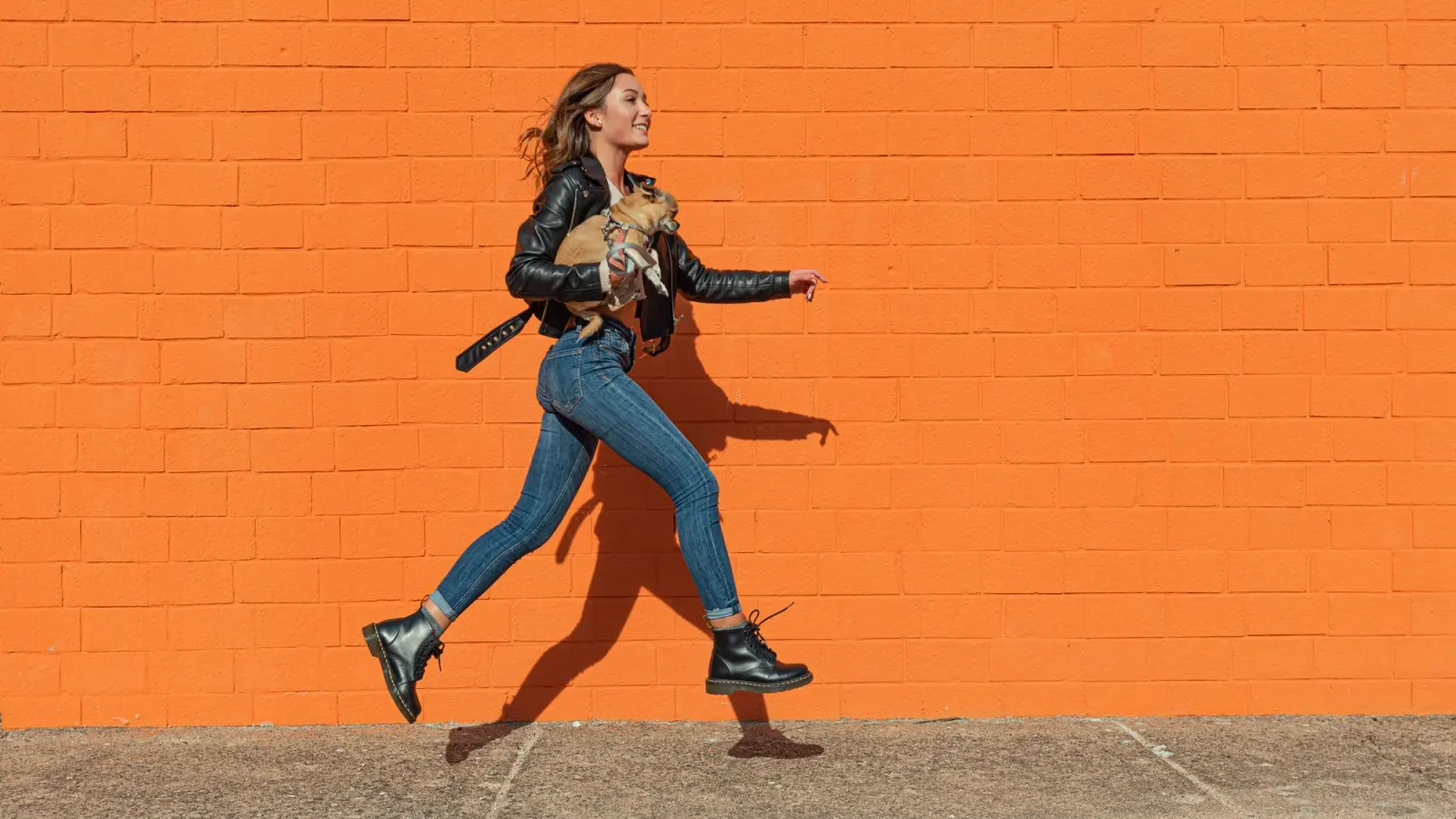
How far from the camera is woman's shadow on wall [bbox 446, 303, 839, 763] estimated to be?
18.7 ft

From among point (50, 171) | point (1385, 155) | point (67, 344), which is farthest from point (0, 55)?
point (1385, 155)

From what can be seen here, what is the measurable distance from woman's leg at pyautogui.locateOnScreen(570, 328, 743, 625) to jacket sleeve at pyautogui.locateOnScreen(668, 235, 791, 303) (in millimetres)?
494

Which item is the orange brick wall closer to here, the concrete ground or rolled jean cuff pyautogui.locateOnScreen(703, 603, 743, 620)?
the concrete ground

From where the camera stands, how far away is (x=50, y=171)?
18.4ft

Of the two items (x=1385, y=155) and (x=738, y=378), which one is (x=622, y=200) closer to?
(x=738, y=378)

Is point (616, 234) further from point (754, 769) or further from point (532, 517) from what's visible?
point (754, 769)

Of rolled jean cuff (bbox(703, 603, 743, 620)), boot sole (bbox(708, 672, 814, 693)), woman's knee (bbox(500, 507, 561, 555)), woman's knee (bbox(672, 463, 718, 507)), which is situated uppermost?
woman's knee (bbox(672, 463, 718, 507))

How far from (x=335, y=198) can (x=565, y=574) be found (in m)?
1.59

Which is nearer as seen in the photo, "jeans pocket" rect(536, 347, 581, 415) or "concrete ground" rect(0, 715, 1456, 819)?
"concrete ground" rect(0, 715, 1456, 819)

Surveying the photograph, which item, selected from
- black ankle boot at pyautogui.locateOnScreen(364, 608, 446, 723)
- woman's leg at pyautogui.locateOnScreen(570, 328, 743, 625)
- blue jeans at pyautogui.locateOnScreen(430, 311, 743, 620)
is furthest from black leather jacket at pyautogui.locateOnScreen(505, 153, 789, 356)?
black ankle boot at pyautogui.locateOnScreen(364, 608, 446, 723)

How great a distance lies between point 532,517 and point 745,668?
33.2 inches

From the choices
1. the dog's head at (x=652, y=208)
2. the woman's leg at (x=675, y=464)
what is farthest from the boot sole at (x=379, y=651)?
the dog's head at (x=652, y=208)

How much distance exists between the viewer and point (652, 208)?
483 centimetres

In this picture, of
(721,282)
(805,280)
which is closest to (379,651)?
(721,282)
